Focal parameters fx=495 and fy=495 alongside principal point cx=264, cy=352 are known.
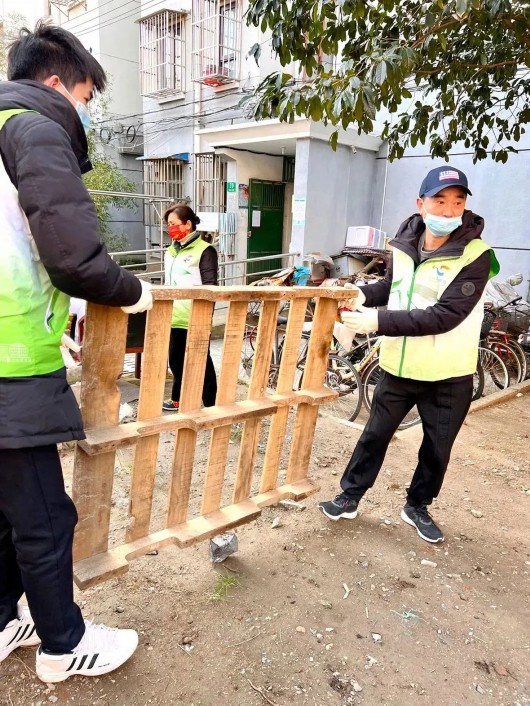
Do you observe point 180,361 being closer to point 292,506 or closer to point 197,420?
point 292,506

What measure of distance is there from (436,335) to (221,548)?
140 cm

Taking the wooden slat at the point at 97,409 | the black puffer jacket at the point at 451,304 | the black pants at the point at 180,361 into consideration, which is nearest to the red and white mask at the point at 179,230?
the black pants at the point at 180,361

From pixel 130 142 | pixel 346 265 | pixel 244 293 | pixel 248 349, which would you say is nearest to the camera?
pixel 244 293

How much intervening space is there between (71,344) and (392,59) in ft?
6.69

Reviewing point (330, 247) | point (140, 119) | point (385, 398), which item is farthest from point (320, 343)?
point (140, 119)

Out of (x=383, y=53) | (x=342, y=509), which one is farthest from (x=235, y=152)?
(x=342, y=509)

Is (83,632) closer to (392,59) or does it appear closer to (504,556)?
(504,556)

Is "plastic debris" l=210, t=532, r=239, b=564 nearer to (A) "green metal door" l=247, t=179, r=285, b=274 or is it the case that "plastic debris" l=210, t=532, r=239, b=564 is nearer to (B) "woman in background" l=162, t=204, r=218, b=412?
(B) "woman in background" l=162, t=204, r=218, b=412

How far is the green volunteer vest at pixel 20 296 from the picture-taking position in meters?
1.27

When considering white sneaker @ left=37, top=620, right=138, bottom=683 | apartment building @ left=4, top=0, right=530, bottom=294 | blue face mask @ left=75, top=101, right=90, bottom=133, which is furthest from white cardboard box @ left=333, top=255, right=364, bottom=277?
white sneaker @ left=37, top=620, right=138, bottom=683

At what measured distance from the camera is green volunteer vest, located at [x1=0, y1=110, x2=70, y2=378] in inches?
50.2

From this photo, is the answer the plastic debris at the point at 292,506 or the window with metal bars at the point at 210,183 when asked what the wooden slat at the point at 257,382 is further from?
the window with metal bars at the point at 210,183

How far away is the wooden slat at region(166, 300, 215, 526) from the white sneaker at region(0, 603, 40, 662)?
58 cm

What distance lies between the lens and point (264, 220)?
10930mm
